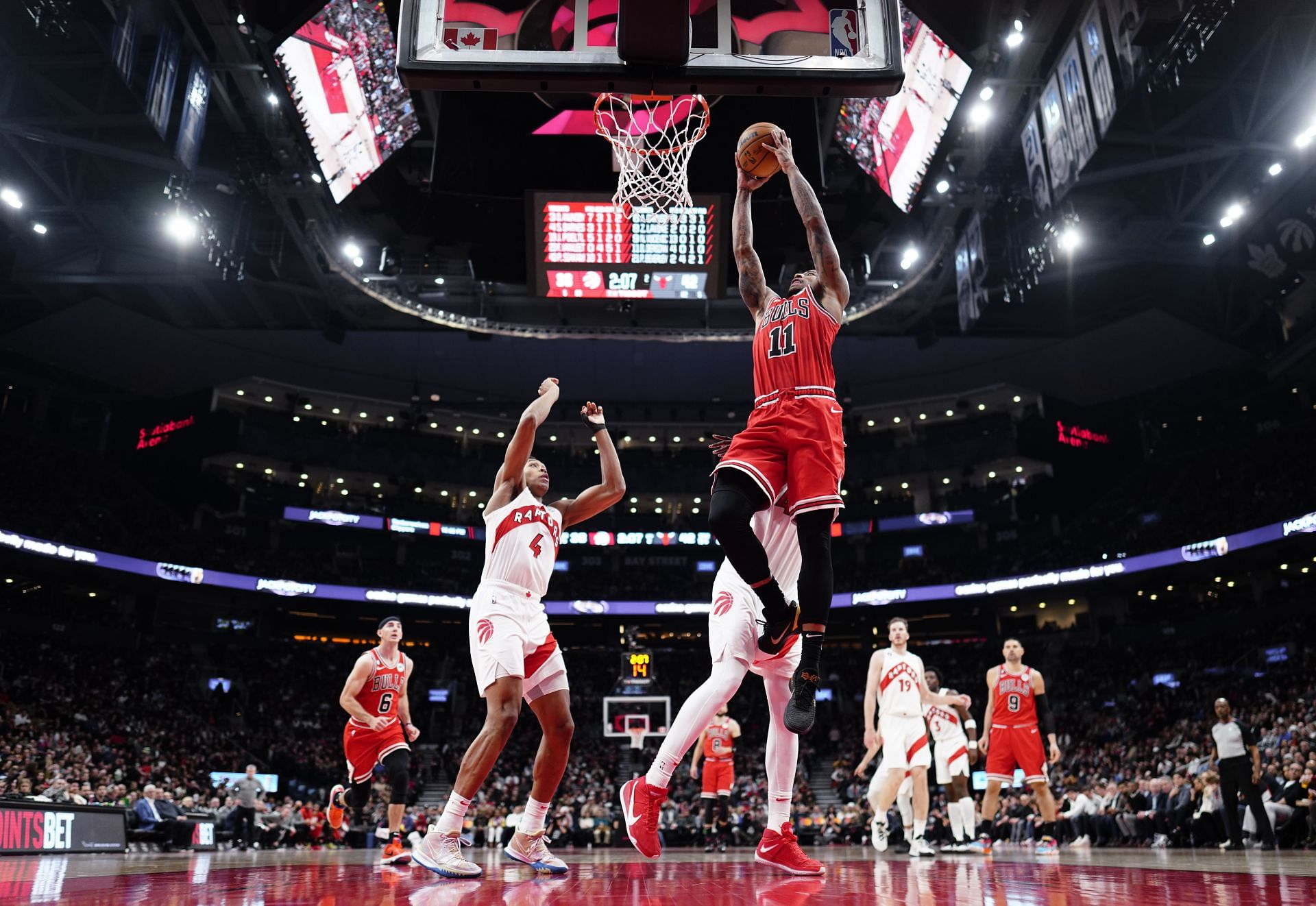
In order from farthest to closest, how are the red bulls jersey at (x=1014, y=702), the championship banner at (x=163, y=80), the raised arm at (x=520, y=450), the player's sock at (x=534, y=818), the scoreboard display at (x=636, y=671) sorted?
the scoreboard display at (x=636, y=671), the championship banner at (x=163, y=80), the red bulls jersey at (x=1014, y=702), the raised arm at (x=520, y=450), the player's sock at (x=534, y=818)

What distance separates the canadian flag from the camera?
236 inches

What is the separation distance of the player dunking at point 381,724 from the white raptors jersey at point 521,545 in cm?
292

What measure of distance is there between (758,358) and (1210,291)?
25.2 m

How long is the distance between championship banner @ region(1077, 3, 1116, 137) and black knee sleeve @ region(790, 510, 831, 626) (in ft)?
34.0

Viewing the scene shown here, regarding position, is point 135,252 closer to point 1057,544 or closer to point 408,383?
point 408,383

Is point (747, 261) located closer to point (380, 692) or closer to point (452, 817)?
point (452, 817)

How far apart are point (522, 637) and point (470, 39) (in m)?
3.68

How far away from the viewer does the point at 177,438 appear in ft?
113

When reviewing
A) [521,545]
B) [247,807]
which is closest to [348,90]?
[521,545]

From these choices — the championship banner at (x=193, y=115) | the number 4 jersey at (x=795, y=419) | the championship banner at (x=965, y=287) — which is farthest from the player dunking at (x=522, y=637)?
the championship banner at (x=965, y=287)

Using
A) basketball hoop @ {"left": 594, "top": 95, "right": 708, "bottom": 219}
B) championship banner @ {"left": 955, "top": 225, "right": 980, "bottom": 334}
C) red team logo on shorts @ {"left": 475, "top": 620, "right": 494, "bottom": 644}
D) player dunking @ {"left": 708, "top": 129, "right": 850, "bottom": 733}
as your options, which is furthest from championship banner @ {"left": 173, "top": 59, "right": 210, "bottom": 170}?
championship banner @ {"left": 955, "top": 225, "right": 980, "bottom": 334}

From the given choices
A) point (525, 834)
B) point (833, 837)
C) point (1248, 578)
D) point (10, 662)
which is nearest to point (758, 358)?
point (525, 834)

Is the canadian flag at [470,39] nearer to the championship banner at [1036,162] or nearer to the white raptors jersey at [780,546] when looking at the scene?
the white raptors jersey at [780,546]

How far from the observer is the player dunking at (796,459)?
167 inches
